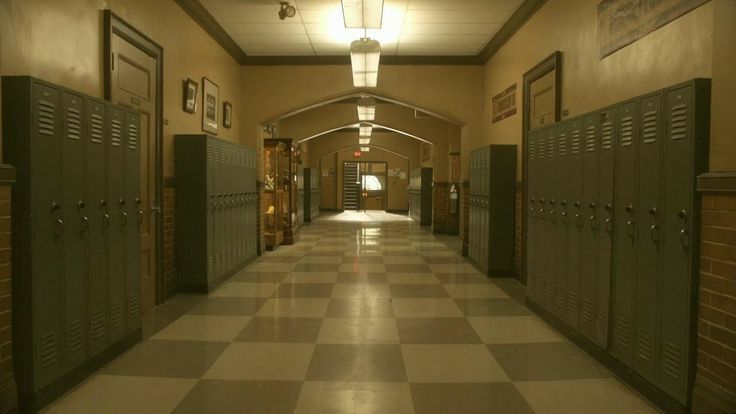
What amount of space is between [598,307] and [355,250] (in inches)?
235

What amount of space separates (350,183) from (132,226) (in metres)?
18.5

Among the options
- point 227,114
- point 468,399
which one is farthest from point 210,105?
point 468,399

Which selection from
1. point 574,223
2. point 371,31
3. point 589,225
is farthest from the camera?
point 371,31

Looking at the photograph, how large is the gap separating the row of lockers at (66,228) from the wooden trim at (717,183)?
3176 millimetres

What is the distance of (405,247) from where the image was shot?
956 cm

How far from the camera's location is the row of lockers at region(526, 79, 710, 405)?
2.54 meters

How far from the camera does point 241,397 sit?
2.83m

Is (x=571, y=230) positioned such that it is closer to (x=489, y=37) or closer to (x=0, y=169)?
(x=0, y=169)

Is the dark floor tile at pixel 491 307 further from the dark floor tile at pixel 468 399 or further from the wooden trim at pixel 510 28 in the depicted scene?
the wooden trim at pixel 510 28

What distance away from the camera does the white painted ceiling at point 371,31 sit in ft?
19.5

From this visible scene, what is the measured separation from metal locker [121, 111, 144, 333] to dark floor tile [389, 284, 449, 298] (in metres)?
2.53

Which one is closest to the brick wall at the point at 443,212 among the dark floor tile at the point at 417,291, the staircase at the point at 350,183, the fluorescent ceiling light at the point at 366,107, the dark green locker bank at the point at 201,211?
the fluorescent ceiling light at the point at 366,107

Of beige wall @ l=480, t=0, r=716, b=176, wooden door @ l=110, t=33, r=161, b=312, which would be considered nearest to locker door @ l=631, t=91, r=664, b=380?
beige wall @ l=480, t=0, r=716, b=176

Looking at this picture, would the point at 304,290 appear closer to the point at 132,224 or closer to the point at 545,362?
the point at 132,224
